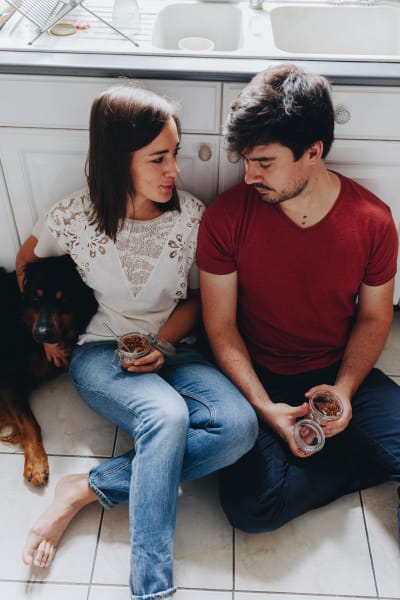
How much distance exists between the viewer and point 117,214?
4.99 ft

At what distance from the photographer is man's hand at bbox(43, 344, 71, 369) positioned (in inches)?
68.9

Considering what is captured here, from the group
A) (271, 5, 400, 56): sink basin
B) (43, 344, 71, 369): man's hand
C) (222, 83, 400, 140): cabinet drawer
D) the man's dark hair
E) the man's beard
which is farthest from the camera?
(271, 5, 400, 56): sink basin

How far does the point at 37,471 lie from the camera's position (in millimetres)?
1637

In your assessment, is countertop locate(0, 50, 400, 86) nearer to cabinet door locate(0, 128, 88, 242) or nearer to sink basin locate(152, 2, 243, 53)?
cabinet door locate(0, 128, 88, 242)

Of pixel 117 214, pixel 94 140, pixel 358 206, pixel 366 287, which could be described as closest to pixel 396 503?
pixel 366 287

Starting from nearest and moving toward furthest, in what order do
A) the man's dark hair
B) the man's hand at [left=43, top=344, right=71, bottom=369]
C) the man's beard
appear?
the man's dark hair
the man's beard
the man's hand at [left=43, top=344, right=71, bottom=369]

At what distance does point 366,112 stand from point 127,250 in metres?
0.77

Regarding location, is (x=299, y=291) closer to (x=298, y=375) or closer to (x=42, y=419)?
(x=298, y=375)

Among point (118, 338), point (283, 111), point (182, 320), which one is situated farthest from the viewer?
point (182, 320)

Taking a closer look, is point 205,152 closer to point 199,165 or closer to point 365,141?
point 199,165

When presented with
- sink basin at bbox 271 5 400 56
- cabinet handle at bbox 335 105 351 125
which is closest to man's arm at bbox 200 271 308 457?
cabinet handle at bbox 335 105 351 125

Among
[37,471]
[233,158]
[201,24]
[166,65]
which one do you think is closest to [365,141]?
[233,158]

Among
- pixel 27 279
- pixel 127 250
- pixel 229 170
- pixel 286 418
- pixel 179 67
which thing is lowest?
pixel 286 418

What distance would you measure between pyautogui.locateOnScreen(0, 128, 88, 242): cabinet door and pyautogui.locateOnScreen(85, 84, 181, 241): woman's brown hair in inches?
9.3
